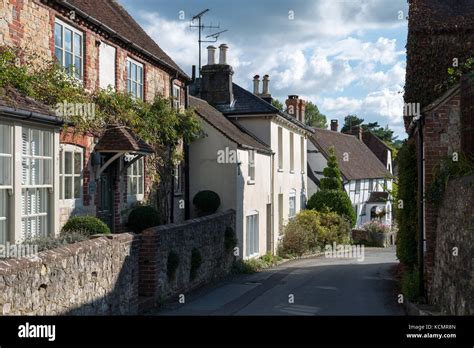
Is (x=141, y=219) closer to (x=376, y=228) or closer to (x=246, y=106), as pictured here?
(x=246, y=106)

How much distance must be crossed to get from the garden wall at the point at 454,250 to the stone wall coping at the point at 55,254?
18.5 ft

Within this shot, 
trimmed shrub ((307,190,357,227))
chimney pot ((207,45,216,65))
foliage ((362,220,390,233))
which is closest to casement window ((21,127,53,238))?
chimney pot ((207,45,216,65))

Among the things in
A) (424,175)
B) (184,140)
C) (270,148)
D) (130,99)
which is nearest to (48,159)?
(130,99)

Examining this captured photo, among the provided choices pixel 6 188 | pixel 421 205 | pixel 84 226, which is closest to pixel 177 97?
pixel 84 226

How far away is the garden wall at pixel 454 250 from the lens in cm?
865

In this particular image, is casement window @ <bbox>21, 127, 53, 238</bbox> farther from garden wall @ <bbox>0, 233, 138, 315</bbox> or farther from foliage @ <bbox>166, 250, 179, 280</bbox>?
foliage @ <bbox>166, 250, 179, 280</bbox>

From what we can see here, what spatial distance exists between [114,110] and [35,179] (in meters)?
4.84

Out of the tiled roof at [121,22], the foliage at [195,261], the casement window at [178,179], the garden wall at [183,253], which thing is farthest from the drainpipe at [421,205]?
the casement window at [178,179]

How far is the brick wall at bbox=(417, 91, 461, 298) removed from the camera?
11875 mm

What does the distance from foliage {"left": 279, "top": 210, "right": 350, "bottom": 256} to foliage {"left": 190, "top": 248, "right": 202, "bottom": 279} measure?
42.2ft

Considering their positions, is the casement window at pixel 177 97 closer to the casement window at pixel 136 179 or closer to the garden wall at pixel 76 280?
the casement window at pixel 136 179

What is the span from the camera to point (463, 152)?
1091cm
